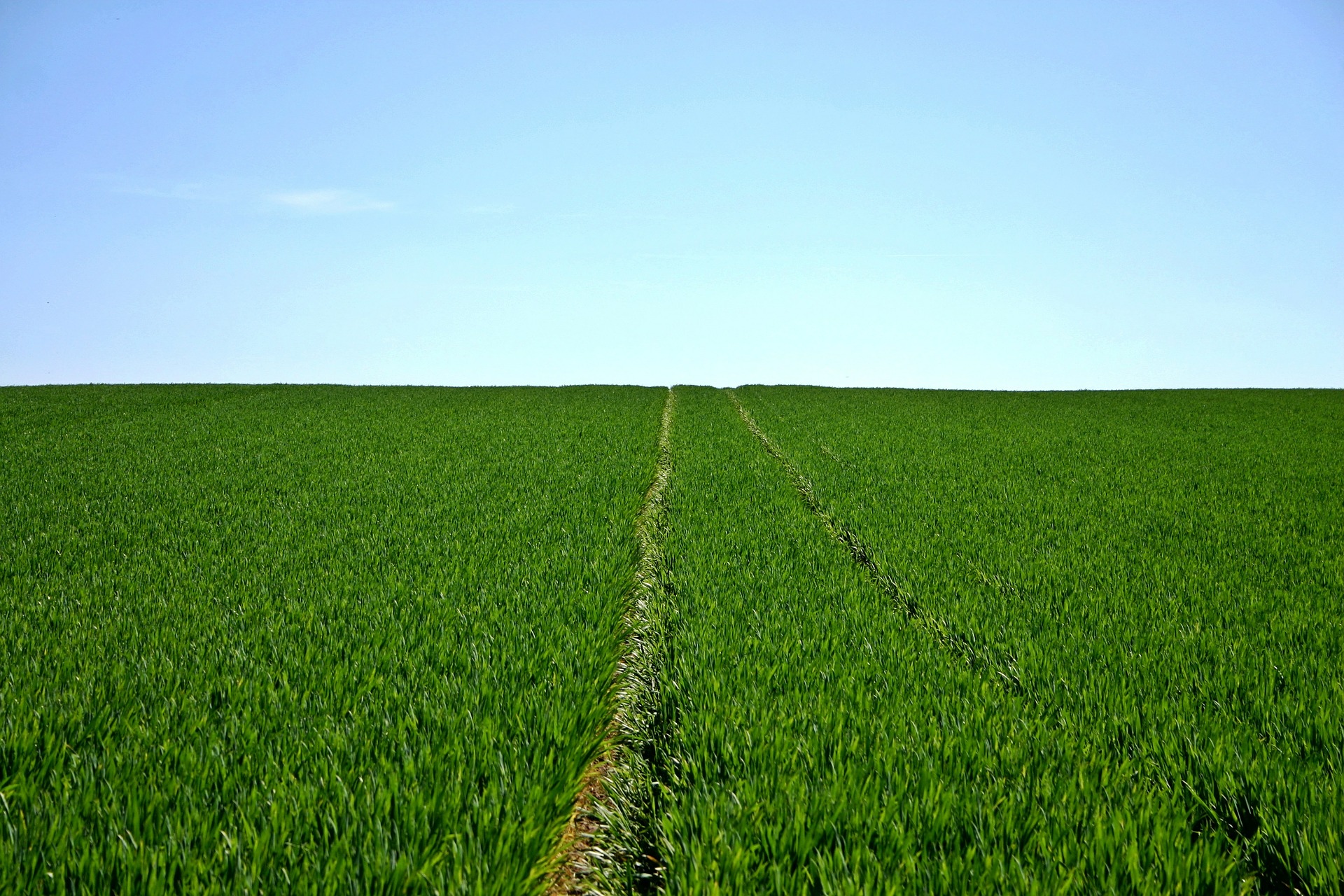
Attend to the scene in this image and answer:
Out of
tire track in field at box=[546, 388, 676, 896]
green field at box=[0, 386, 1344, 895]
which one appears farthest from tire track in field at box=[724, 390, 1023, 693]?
tire track in field at box=[546, 388, 676, 896]

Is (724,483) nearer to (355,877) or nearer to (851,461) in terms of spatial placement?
(851,461)

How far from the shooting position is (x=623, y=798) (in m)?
3.04

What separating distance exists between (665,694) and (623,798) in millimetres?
813

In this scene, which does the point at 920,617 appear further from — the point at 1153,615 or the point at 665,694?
the point at 665,694

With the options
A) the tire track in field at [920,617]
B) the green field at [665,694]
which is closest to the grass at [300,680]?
the green field at [665,694]

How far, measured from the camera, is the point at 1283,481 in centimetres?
1159

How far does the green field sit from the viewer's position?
2447mm

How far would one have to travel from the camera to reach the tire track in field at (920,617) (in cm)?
412

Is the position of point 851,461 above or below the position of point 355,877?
above

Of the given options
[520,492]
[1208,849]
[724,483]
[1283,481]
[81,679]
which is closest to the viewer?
[1208,849]

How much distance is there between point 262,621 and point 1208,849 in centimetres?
488

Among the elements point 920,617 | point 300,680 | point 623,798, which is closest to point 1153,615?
point 920,617

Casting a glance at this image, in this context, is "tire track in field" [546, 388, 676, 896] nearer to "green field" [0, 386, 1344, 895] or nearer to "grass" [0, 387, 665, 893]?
"green field" [0, 386, 1344, 895]

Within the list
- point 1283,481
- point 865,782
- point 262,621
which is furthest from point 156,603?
point 1283,481
